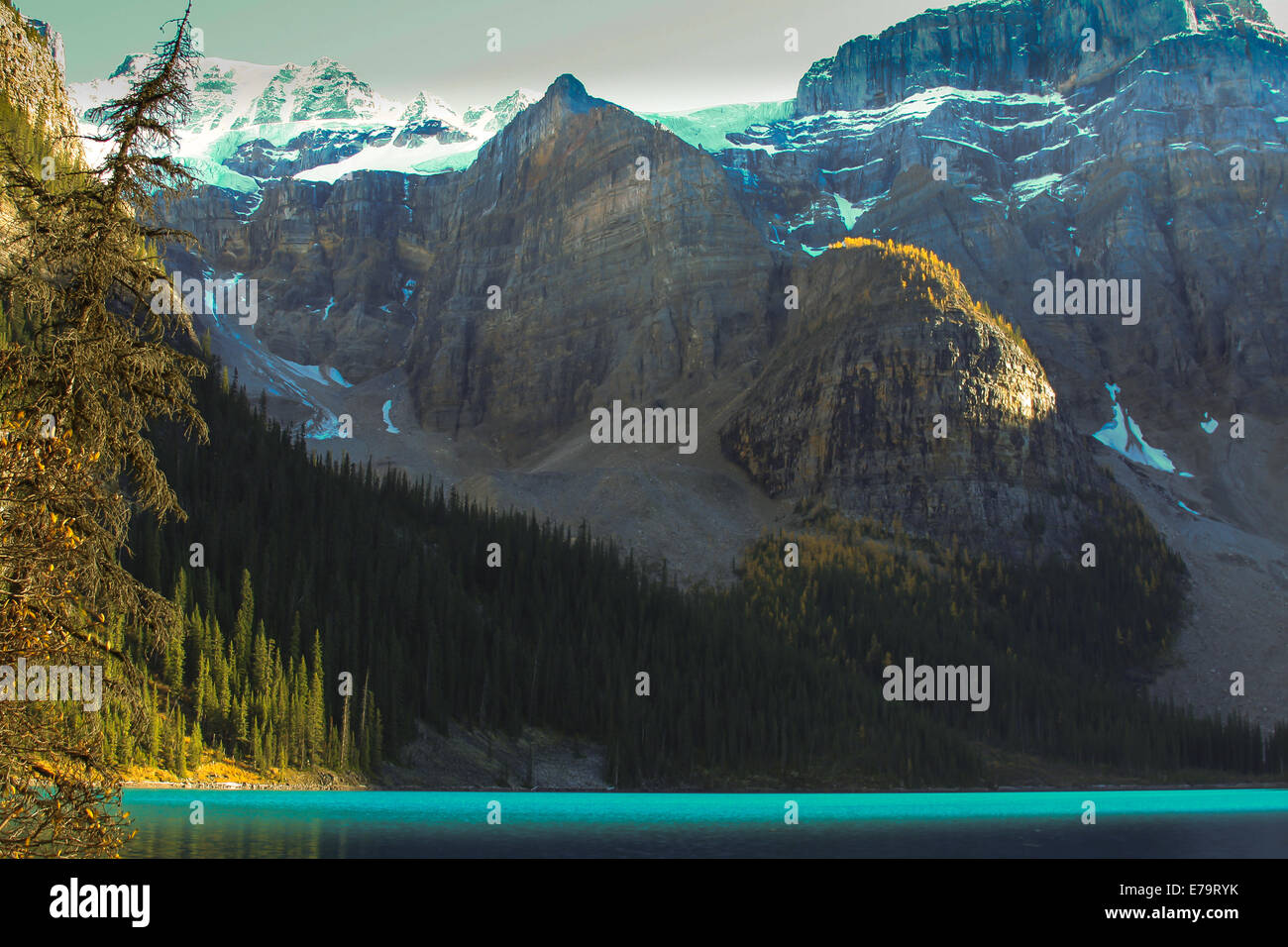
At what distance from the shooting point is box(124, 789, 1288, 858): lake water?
4875cm

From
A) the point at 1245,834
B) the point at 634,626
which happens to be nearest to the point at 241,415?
the point at 634,626

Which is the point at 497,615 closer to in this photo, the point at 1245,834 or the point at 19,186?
the point at 1245,834

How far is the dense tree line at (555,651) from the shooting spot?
103625 mm

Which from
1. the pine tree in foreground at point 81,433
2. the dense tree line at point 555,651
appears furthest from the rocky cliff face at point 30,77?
the pine tree in foreground at point 81,433

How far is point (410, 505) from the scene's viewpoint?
505ft

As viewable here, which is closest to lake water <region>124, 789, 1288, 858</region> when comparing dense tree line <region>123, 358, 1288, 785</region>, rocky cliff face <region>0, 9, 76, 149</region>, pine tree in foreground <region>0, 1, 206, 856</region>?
dense tree line <region>123, 358, 1288, 785</region>

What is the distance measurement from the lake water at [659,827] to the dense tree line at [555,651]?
1504cm

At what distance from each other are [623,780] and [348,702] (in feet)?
88.3

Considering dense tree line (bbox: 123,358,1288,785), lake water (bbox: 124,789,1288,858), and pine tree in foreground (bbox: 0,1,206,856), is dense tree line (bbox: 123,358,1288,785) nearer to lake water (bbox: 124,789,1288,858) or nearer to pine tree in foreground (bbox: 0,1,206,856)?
lake water (bbox: 124,789,1288,858)

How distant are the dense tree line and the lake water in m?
15.0

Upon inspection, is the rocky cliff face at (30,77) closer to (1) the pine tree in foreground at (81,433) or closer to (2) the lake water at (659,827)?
(2) the lake water at (659,827)

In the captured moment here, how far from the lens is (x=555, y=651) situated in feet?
421
